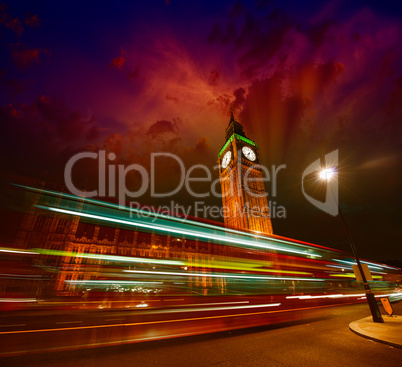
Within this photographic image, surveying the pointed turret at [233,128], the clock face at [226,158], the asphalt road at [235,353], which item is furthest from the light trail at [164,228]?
the pointed turret at [233,128]

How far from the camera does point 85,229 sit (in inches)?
1539

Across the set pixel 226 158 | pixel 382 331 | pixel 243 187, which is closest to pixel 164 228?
pixel 382 331

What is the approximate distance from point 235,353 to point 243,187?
147 ft

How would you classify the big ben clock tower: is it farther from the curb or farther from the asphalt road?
the asphalt road

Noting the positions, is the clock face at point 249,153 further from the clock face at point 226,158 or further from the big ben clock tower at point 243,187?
the clock face at point 226,158

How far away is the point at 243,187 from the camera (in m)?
49.0

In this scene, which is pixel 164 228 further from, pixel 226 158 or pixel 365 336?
pixel 226 158

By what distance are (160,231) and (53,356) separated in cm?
524

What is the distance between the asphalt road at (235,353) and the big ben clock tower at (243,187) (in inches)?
1497

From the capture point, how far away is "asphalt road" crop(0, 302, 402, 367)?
4.61m

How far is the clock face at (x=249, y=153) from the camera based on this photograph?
55.5m

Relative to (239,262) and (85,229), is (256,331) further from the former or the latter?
(85,229)

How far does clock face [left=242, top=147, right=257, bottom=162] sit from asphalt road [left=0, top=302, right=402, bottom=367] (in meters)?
51.1

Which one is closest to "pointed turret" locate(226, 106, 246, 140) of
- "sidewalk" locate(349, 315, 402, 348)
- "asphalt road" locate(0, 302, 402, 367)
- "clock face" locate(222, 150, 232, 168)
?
"clock face" locate(222, 150, 232, 168)
